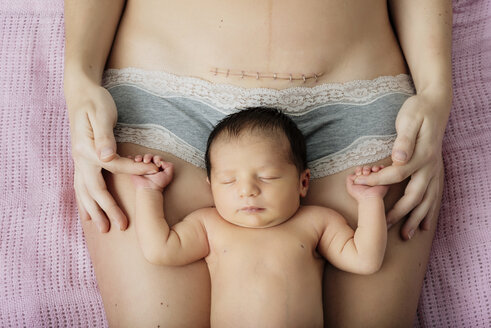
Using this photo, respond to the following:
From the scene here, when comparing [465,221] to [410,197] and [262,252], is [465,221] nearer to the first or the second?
[410,197]

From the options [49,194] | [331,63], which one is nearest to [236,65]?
[331,63]

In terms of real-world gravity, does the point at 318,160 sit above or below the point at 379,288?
above

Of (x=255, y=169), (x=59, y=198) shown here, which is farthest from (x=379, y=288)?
(x=59, y=198)

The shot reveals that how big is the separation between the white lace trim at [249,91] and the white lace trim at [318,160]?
10 centimetres

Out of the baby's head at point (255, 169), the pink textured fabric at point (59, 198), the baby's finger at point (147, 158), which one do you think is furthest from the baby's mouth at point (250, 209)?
the pink textured fabric at point (59, 198)

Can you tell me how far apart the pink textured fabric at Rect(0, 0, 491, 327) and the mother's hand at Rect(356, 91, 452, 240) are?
0.69ft

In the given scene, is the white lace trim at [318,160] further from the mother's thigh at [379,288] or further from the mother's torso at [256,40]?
the mother's torso at [256,40]

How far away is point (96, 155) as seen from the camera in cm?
126

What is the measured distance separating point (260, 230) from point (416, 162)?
0.36 metres

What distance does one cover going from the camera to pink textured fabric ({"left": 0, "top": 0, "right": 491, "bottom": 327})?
144cm

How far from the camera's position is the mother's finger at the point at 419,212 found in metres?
1.31

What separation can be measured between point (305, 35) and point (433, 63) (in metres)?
0.32

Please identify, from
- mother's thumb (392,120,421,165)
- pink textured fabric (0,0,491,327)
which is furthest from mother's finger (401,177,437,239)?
pink textured fabric (0,0,491,327)

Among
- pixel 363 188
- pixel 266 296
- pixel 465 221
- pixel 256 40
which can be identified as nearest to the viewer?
pixel 266 296
